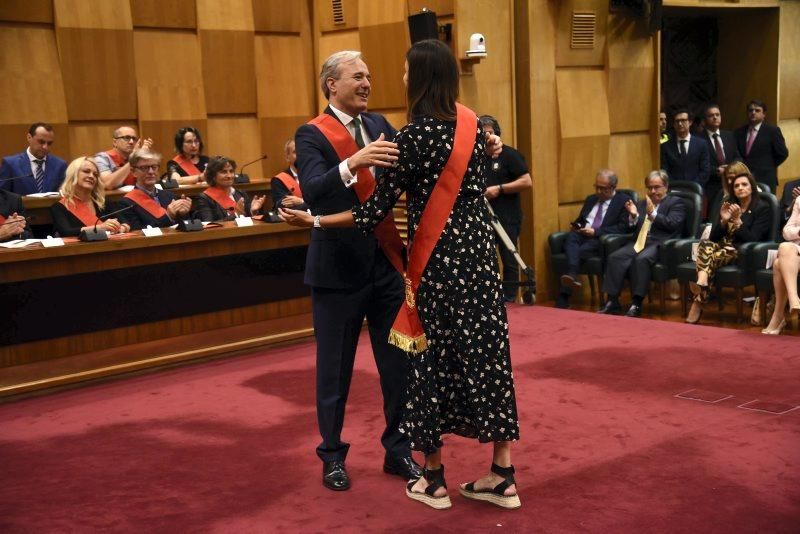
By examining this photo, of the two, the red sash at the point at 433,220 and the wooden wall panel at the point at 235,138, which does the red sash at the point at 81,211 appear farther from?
the red sash at the point at 433,220

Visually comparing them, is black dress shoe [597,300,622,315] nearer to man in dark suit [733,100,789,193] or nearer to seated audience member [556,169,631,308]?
seated audience member [556,169,631,308]

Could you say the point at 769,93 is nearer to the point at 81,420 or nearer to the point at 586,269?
the point at 586,269

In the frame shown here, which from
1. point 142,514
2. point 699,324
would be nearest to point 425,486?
point 142,514

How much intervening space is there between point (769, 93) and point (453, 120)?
778 cm

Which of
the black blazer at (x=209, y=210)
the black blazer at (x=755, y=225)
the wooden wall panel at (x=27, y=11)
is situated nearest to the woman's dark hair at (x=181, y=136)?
the wooden wall panel at (x=27, y=11)

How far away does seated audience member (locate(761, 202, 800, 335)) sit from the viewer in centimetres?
584

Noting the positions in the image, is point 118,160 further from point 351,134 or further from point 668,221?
point 351,134

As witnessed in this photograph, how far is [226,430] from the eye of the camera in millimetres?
4344

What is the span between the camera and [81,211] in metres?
5.79

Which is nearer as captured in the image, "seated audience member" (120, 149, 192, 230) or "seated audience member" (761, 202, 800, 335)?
"seated audience member" (761, 202, 800, 335)

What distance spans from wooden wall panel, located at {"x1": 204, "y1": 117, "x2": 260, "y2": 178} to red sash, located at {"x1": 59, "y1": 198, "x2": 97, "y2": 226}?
2.98 m

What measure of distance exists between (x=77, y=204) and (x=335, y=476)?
304cm

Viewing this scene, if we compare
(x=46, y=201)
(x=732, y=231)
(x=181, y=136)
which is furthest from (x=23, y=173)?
(x=732, y=231)

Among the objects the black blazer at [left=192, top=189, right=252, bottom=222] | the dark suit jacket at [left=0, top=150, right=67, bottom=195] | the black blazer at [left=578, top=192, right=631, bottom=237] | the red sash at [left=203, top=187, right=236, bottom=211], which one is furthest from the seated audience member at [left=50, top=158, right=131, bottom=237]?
the black blazer at [left=578, top=192, right=631, bottom=237]
